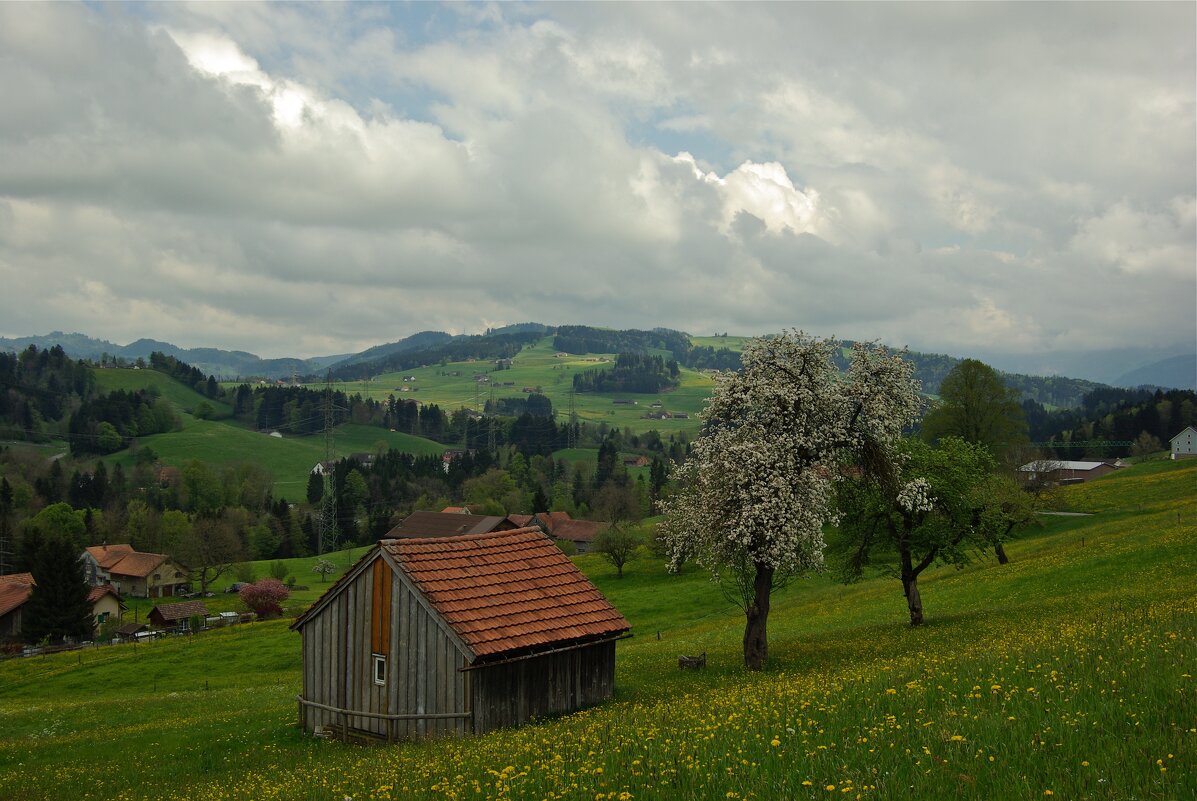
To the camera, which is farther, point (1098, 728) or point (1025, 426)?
point (1025, 426)

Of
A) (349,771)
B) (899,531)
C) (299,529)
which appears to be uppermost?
(899,531)

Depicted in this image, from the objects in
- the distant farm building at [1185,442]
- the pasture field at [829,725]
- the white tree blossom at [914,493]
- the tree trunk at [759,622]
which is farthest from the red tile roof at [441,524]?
the distant farm building at [1185,442]

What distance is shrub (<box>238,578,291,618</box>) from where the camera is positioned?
4109 inches

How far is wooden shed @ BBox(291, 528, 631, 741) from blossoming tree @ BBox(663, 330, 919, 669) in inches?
198

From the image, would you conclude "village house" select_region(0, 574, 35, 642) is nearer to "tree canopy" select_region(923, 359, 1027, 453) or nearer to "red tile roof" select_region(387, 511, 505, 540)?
"red tile roof" select_region(387, 511, 505, 540)

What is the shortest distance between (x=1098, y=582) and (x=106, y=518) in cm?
16630

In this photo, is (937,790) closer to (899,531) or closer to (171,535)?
(899,531)

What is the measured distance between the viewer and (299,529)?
162 metres

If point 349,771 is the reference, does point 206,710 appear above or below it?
below

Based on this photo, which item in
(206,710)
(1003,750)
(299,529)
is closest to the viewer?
(1003,750)

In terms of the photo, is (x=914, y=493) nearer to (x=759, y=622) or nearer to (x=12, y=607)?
(x=759, y=622)

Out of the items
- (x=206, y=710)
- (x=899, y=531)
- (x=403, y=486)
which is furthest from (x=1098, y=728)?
(x=403, y=486)

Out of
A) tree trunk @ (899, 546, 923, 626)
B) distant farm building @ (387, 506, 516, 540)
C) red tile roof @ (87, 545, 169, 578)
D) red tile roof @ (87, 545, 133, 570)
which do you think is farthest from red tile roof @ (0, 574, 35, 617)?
tree trunk @ (899, 546, 923, 626)

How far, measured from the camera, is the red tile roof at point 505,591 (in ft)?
84.1
